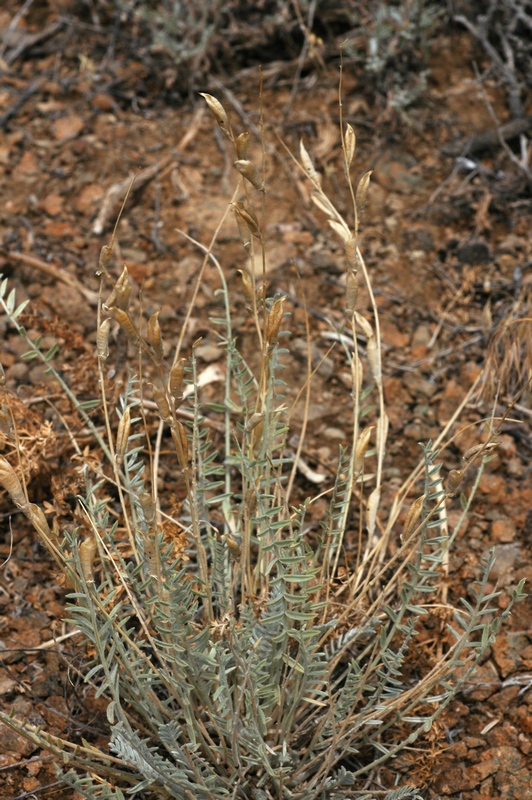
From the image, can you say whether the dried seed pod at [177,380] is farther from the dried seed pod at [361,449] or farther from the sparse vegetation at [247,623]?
the dried seed pod at [361,449]

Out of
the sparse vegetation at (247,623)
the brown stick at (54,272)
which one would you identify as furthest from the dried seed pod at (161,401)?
the brown stick at (54,272)

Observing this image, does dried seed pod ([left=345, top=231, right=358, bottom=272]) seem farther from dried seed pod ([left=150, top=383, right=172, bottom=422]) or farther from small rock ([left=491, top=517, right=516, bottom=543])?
small rock ([left=491, top=517, right=516, bottom=543])

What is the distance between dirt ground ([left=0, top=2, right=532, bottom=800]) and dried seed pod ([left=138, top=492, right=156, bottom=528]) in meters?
0.54

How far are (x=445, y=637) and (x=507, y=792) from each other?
336 millimetres

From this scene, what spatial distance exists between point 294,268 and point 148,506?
1.23m

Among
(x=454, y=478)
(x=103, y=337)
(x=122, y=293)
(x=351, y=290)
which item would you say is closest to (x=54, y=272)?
(x=103, y=337)

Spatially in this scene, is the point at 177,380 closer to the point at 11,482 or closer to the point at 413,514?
the point at 11,482

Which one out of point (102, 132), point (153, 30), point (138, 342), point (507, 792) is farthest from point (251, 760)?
point (153, 30)

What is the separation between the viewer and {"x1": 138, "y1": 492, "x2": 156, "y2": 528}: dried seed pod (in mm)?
1242

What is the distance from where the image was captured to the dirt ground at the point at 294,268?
1.76 m

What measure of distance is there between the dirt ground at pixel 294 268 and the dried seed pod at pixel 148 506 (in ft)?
1.76

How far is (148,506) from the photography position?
1.26m

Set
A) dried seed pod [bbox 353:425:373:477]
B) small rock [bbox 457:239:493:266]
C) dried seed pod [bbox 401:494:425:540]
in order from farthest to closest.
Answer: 1. small rock [bbox 457:239:493:266]
2. dried seed pod [bbox 353:425:373:477]
3. dried seed pod [bbox 401:494:425:540]

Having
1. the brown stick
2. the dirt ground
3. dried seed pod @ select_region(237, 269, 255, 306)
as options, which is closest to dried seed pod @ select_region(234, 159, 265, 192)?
dried seed pod @ select_region(237, 269, 255, 306)
